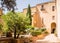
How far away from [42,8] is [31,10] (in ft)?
11.1

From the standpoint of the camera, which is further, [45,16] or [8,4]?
[45,16]

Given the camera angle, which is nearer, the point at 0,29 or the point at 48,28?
the point at 0,29

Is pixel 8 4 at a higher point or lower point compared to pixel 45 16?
lower

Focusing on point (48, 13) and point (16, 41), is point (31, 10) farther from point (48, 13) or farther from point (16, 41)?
point (16, 41)

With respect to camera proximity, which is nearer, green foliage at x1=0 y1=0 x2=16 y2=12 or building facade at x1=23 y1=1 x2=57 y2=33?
green foliage at x1=0 y1=0 x2=16 y2=12

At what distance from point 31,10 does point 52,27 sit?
23.6ft

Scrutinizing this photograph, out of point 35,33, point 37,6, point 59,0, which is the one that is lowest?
point 35,33

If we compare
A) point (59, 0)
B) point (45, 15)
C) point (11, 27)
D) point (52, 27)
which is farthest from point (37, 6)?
point (59, 0)

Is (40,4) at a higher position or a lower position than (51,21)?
higher

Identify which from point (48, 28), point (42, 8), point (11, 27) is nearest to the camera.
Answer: point (11, 27)

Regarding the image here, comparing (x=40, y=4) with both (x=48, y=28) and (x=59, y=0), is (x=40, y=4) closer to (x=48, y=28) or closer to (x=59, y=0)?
(x=48, y=28)

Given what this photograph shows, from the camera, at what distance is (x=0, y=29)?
19359 millimetres

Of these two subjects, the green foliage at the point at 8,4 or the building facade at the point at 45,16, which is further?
the building facade at the point at 45,16

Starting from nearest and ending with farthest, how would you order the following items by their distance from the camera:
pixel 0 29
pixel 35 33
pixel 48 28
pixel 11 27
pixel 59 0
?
pixel 59 0 → pixel 11 27 → pixel 0 29 → pixel 35 33 → pixel 48 28
